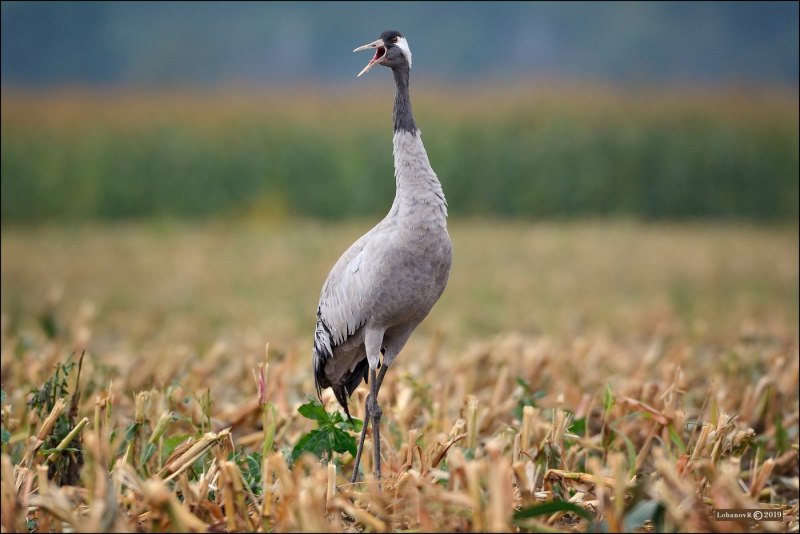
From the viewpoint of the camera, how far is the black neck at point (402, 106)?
269 cm

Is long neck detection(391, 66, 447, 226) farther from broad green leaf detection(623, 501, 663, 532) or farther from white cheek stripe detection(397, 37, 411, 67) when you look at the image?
broad green leaf detection(623, 501, 663, 532)

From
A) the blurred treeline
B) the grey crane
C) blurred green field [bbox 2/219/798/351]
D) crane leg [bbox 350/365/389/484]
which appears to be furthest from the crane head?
the blurred treeline

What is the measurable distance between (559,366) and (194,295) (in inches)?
150

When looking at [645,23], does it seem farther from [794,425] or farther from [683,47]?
[794,425]

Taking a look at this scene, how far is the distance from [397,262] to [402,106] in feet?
1.54

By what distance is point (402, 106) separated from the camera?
2701 millimetres

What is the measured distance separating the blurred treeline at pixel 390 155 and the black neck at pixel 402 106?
28.3 feet

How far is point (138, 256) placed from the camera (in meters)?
8.81

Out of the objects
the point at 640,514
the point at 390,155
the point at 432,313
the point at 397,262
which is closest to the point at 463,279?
the point at 432,313

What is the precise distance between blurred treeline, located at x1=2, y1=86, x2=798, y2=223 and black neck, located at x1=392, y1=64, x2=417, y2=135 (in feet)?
28.3

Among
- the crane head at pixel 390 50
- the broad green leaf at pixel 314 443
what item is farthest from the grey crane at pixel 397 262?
the broad green leaf at pixel 314 443

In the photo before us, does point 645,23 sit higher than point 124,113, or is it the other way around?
point 645,23

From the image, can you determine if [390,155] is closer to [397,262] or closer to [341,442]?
[341,442]

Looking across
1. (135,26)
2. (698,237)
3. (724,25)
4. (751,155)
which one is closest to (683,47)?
(724,25)
